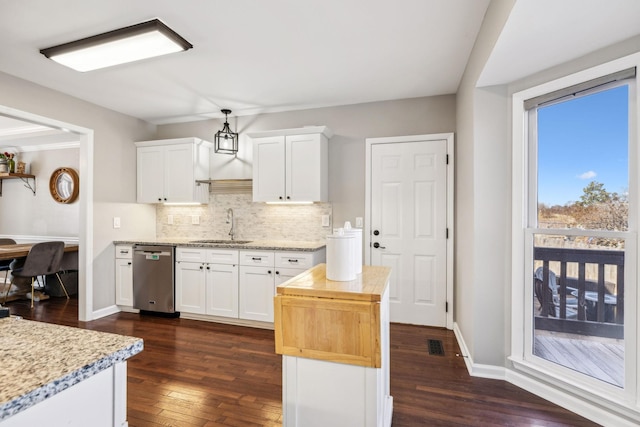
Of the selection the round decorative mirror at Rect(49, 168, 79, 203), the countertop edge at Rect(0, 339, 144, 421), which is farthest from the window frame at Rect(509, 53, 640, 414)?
the round decorative mirror at Rect(49, 168, 79, 203)

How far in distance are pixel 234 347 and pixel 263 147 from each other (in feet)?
7.26

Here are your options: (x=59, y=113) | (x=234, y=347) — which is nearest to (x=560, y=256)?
(x=234, y=347)

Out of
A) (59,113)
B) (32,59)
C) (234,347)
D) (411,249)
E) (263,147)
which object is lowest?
(234,347)

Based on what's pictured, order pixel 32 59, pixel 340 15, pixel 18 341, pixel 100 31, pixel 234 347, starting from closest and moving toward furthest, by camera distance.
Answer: pixel 18 341 → pixel 340 15 → pixel 100 31 → pixel 32 59 → pixel 234 347

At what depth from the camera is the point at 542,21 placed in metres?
1.66

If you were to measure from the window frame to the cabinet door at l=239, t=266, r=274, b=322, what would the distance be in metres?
2.27

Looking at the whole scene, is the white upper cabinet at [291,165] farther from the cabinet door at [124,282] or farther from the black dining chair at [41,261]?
the black dining chair at [41,261]

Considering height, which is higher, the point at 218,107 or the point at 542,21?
the point at 218,107

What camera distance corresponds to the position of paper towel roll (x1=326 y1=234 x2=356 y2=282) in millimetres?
1675

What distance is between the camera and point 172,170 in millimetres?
4238

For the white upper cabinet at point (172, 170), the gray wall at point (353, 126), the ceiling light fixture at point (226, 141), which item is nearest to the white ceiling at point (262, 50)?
the gray wall at point (353, 126)

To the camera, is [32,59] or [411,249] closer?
[32,59]

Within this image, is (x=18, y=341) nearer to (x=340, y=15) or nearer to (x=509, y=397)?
(x=340, y=15)

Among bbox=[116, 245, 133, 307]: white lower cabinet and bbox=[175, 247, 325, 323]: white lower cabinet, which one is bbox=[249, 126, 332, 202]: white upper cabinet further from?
bbox=[116, 245, 133, 307]: white lower cabinet
